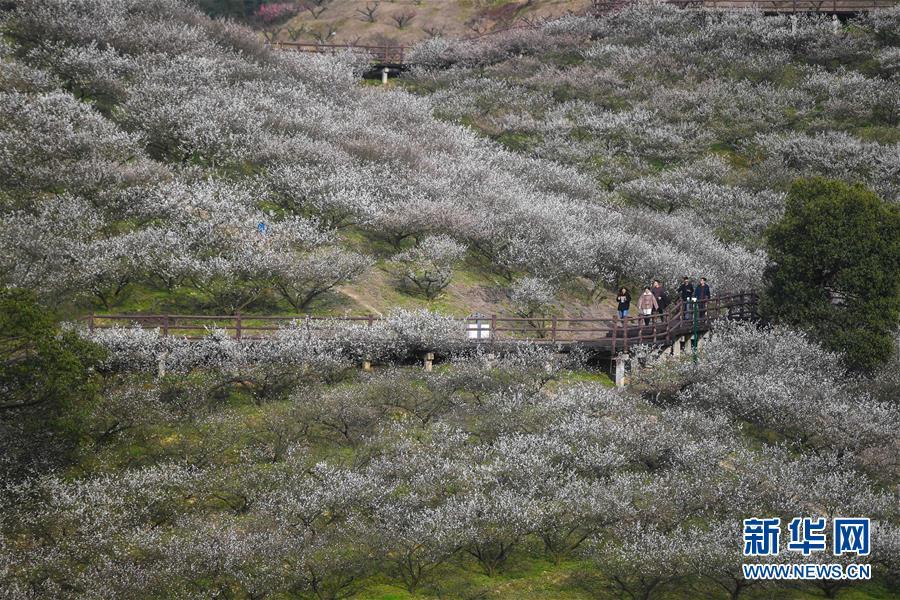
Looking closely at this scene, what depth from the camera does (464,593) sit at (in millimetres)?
23828

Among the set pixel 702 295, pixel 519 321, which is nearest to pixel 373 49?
pixel 519 321

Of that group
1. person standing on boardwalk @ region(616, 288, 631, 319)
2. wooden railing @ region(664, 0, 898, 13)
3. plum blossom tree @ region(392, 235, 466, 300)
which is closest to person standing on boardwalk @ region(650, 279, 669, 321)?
person standing on boardwalk @ region(616, 288, 631, 319)

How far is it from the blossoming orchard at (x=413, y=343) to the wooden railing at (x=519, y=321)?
177 millimetres

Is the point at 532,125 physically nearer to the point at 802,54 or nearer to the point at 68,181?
the point at 802,54

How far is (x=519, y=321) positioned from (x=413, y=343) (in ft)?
14.8

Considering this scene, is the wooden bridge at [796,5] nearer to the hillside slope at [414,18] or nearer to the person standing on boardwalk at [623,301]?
the hillside slope at [414,18]

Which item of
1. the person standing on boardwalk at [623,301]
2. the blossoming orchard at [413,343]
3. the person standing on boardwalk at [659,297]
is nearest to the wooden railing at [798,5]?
the blossoming orchard at [413,343]

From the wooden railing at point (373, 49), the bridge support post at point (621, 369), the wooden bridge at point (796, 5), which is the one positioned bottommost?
the bridge support post at point (621, 369)

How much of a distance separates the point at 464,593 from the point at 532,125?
43847mm

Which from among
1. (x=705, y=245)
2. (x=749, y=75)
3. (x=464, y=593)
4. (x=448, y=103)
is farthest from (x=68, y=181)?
(x=749, y=75)

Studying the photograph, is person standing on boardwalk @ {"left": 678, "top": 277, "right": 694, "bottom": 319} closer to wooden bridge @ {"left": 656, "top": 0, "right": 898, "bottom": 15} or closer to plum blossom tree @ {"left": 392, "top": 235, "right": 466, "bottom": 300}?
plum blossom tree @ {"left": 392, "top": 235, "right": 466, "bottom": 300}

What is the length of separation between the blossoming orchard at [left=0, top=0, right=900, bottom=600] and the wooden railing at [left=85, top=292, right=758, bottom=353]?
177 mm

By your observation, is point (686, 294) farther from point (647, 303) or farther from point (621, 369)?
point (621, 369)

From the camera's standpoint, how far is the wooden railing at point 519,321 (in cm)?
3253
